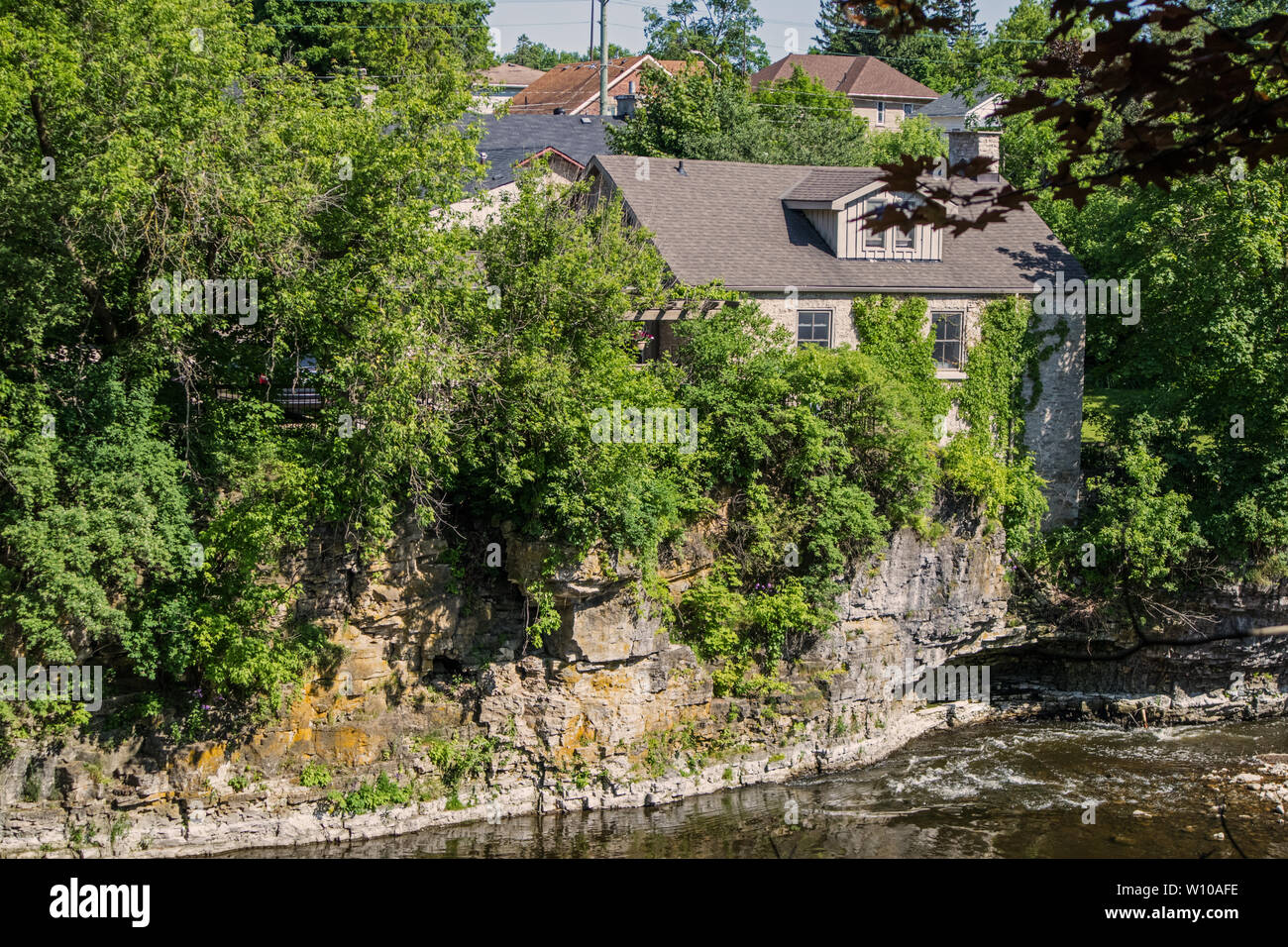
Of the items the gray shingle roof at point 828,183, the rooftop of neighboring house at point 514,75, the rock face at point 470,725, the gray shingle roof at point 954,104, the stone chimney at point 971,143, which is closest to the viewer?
the rock face at point 470,725

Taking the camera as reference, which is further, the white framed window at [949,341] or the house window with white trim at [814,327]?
the white framed window at [949,341]

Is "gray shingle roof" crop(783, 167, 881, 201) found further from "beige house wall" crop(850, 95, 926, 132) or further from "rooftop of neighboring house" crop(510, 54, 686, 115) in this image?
"beige house wall" crop(850, 95, 926, 132)

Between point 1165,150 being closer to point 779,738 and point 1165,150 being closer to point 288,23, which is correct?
point 779,738

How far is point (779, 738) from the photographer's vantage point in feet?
67.8

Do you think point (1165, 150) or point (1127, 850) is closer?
point (1165, 150)

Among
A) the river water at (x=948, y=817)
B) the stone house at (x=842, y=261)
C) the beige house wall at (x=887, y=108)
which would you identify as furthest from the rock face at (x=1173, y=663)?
the beige house wall at (x=887, y=108)

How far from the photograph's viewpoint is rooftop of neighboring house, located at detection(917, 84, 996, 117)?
47.7 m

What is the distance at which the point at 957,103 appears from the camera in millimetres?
49844

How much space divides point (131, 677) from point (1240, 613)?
21.3m

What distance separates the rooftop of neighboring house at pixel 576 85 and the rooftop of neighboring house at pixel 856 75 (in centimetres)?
622

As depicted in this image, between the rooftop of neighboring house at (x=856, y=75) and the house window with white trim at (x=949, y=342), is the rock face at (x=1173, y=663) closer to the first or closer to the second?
the house window with white trim at (x=949, y=342)

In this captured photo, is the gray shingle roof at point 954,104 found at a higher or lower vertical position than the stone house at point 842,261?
higher

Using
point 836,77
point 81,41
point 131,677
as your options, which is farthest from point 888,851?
point 836,77

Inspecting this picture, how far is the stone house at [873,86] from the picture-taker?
60.8 m
